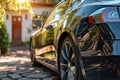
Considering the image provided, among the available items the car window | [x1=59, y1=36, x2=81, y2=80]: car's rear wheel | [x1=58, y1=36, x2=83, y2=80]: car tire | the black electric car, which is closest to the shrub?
the car window

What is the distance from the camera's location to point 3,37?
13.6m

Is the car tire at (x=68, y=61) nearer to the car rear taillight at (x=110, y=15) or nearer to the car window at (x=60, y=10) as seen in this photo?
the car rear taillight at (x=110, y=15)

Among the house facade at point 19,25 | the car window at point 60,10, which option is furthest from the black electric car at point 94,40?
the house facade at point 19,25

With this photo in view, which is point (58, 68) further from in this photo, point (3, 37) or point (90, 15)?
point (3, 37)

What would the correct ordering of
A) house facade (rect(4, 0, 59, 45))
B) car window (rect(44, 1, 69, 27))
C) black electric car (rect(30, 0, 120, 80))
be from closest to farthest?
black electric car (rect(30, 0, 120, 80)), car window (rect(44, 1, 69, 27)), house facade (rect(4, 0, 59, 45))

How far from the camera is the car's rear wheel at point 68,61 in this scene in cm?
407

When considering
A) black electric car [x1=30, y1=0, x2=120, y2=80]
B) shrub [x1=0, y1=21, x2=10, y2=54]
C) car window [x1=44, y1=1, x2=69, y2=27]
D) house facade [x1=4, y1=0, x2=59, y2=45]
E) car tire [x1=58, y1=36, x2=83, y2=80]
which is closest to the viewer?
black electric car [x1=30, y1=0, x2=120, y2=80]

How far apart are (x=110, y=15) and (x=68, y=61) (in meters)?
1.08

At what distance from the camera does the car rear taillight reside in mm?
3656

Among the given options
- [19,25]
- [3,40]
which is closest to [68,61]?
[3,40]

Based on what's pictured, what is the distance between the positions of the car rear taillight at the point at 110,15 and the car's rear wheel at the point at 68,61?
0.65 meters

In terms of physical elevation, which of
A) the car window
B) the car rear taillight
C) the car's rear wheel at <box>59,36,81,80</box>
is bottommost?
the car's rear wheel at <box>59,36,81,80</box>

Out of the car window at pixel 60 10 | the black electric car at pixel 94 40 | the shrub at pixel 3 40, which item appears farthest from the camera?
the shrub at pixel 3 40

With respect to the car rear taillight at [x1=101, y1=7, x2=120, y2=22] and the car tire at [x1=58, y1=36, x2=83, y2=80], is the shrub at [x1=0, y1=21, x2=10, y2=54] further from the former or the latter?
the car rear taillight at [x1=101, y1=7, x2=120, y2=22]
